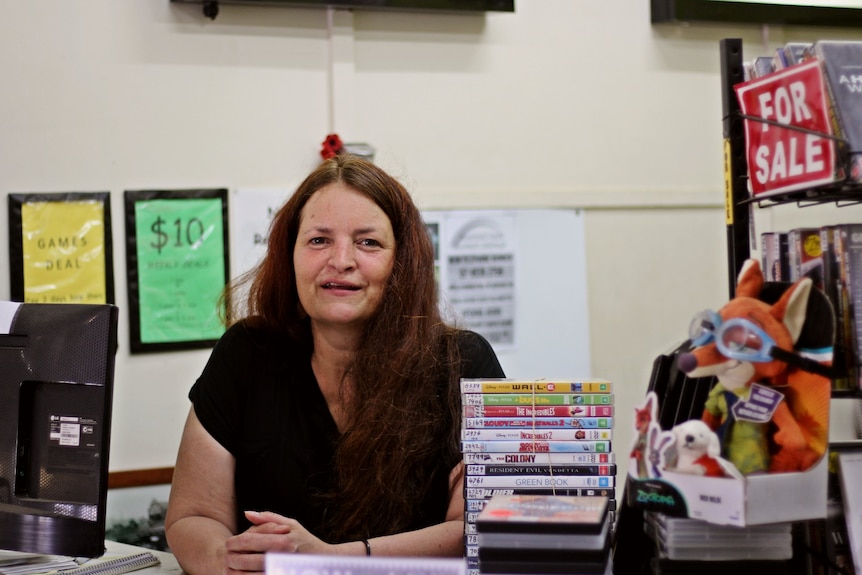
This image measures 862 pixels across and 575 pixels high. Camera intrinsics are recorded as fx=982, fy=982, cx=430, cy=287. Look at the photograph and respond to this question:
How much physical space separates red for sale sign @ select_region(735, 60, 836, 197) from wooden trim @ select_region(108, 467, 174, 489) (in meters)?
1.83

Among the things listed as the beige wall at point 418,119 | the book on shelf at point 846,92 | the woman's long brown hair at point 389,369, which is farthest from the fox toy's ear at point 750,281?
the beige wall at point 418,119

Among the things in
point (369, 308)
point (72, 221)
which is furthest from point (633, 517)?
point (72, 221)

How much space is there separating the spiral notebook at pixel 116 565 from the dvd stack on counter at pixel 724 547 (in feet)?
3.32

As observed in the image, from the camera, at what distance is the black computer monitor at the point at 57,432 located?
1.66m

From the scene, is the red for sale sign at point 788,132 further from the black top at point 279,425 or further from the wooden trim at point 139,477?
the wooden trim at point 139,477

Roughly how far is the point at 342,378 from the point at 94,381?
1.72ft

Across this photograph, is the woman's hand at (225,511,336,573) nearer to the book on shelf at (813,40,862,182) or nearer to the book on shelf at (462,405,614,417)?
the book on shelf at (462,405,614,417)

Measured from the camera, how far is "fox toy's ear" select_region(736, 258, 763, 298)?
1.32 m

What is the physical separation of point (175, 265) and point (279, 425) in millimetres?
922

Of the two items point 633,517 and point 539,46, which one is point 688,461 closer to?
point 633,517

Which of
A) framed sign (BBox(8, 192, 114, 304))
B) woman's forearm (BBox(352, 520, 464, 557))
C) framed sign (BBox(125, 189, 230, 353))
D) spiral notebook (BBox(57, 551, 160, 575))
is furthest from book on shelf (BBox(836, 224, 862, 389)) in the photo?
framed sign (BBox(8, 192, 114, 304))

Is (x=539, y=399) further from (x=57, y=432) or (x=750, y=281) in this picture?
(x=57, y=432)

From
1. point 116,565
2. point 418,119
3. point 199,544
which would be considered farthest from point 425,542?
point 418,119

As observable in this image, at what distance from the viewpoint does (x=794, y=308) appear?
1245 mm
